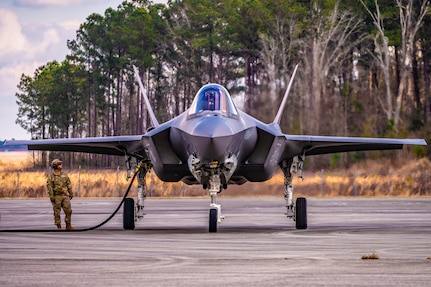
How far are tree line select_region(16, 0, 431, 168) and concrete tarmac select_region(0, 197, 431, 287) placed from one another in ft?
103

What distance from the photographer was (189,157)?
1670 centimetres

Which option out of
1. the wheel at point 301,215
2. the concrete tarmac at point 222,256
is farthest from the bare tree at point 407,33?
the concrete tarmac at point 222,256

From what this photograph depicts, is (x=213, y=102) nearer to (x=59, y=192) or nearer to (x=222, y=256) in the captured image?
(x=59, y=192)

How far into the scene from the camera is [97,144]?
63.0 ft

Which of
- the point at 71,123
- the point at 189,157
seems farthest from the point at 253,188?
the point at 71,123

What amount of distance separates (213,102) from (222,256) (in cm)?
527

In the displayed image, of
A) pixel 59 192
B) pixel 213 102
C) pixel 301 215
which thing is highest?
pixel 213 102

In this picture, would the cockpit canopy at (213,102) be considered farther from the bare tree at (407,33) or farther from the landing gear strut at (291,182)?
the bare tree at (407,33)

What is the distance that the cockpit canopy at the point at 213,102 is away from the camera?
1650cm

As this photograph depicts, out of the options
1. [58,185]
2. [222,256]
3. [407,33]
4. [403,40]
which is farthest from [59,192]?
[407,33]

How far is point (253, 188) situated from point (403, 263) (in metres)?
27.5

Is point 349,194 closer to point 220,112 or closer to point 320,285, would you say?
point 220,112

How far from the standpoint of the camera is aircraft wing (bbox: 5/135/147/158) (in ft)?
61.1

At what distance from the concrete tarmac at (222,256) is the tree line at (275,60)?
31.4 meters
